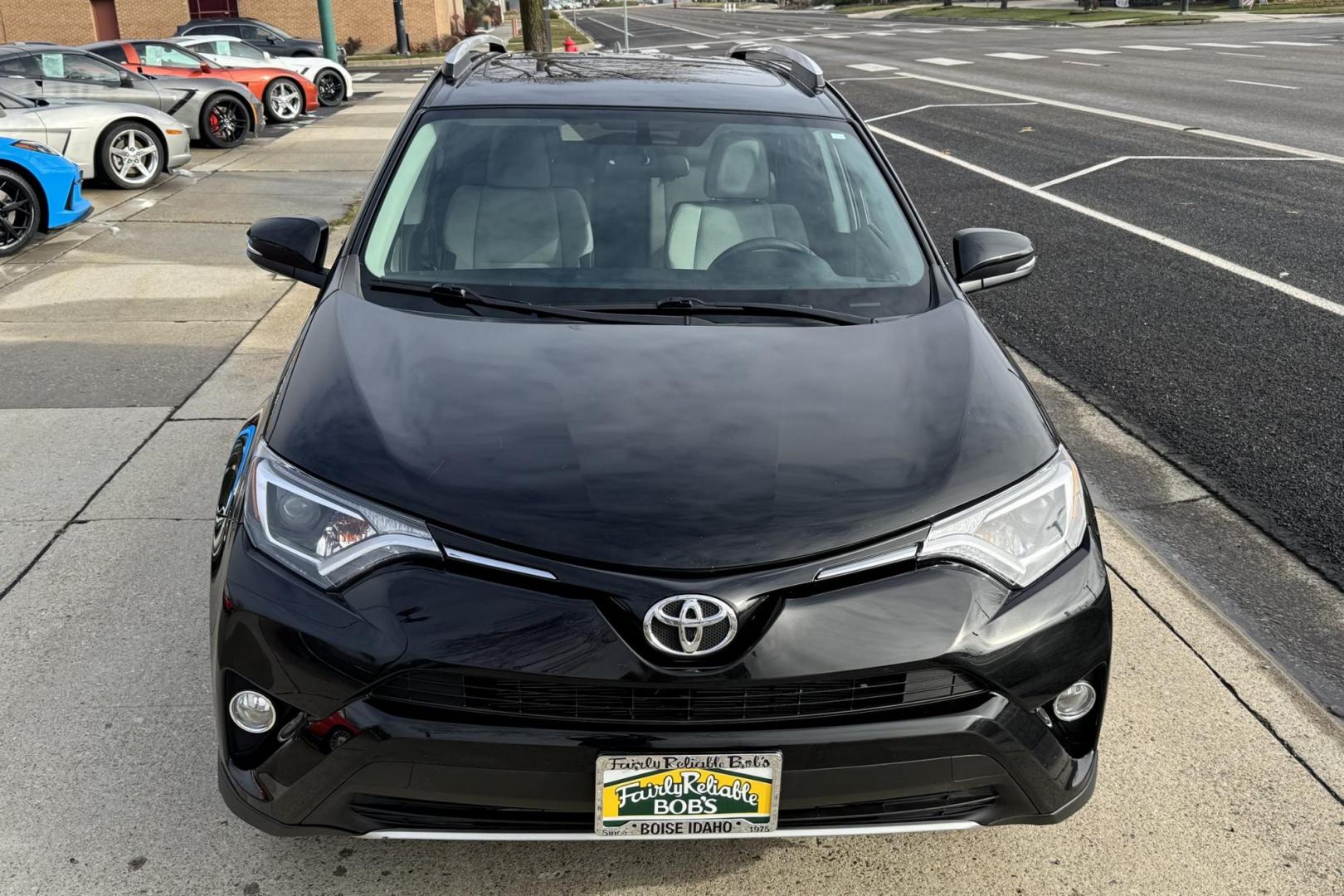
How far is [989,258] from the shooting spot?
13.1ft

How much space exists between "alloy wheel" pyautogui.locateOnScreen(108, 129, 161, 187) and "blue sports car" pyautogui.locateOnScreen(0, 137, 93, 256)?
10.2 feet

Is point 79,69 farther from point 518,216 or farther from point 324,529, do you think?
point 324,529

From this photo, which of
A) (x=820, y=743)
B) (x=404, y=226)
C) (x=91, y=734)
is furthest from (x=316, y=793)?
(x=404, y=226)

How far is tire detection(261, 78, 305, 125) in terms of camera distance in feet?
65.5

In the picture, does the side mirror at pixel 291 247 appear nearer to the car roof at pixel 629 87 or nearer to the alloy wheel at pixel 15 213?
the car roof at pixel 629 87

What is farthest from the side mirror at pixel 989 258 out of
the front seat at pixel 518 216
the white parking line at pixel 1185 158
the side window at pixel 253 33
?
the side window at pixel 253 33

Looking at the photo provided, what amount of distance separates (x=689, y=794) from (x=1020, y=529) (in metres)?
0.89

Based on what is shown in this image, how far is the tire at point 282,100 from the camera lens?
19953 mm

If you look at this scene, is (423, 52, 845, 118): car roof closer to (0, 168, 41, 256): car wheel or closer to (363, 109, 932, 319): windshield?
(363, 109, 932, 319): windshield

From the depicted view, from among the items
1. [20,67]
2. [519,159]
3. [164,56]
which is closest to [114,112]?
[20,67]

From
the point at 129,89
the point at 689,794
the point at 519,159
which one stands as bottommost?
the point at 129,89

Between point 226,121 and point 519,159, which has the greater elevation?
point 519,159

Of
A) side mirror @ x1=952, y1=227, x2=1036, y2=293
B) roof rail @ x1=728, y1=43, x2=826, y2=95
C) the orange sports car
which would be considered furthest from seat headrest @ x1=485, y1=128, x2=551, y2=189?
the orange sports car

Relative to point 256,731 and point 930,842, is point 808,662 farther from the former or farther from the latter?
point 256,731
